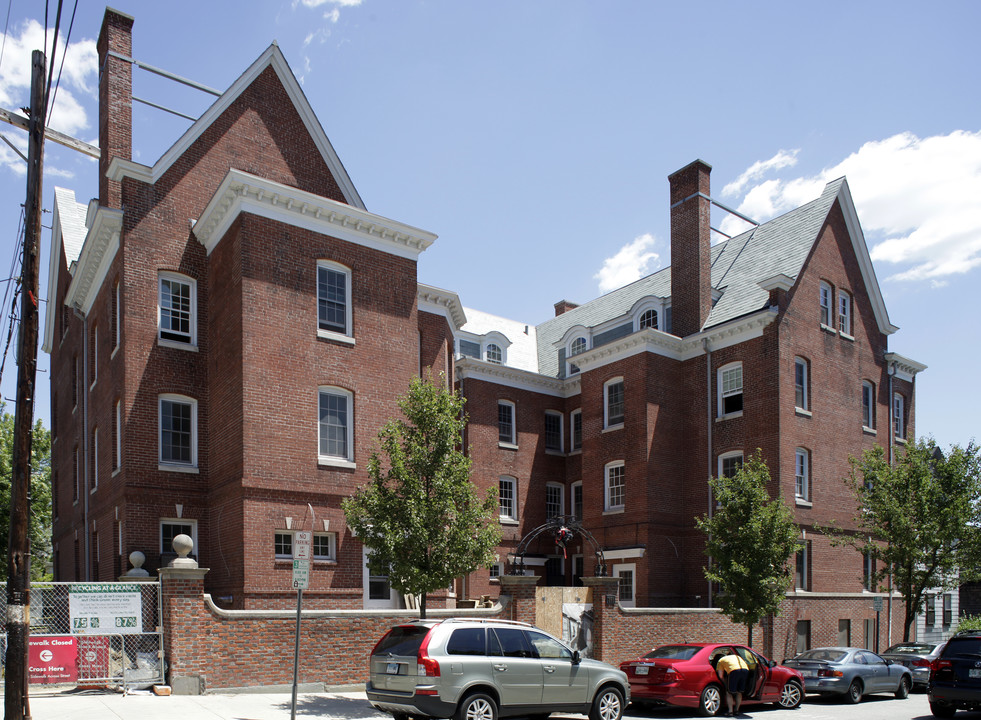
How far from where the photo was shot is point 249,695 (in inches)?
654

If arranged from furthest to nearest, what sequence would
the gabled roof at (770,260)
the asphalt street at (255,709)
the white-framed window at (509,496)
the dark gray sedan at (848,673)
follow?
the white-framed window at (509,496) → the gabled roof at (770,260) → the dark gray sedan at (848,673) → the asphalt street at (255,709)

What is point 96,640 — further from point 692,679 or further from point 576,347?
point 576,347

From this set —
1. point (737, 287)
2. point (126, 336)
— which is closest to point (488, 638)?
point (126, 336)

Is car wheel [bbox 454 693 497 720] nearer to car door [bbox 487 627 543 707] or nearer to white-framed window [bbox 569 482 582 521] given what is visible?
car door [bbox 487 627 543 707]

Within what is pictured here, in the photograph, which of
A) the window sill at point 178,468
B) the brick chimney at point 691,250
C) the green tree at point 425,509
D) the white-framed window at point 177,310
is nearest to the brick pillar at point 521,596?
the green tree at point 425,509

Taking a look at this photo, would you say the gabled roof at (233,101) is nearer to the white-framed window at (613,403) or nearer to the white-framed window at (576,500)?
the white-framed window at (613,403)

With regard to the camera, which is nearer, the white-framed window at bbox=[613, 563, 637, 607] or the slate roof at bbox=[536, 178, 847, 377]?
the white-framed window at bbox=[613, 563, 637, 607]

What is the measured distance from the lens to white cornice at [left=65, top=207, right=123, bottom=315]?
2427cm

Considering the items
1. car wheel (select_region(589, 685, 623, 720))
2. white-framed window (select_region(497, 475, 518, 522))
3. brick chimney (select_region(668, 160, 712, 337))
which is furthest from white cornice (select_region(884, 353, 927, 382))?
car wheel (select_region(589, 685, 623, 720))

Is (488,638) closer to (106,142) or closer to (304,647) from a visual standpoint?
(304,647)

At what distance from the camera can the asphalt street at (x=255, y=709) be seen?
14125 millimetres

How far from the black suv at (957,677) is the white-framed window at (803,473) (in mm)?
12911

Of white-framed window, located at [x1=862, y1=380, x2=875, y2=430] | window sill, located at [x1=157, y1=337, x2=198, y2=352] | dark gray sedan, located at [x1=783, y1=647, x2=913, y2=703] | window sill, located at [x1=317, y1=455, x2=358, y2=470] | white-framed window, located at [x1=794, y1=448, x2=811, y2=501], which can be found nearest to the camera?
dark gray sedan, located at [x1=783, y1=647, x2=913, y2=703]

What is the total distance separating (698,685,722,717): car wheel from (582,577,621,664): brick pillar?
5883mm
